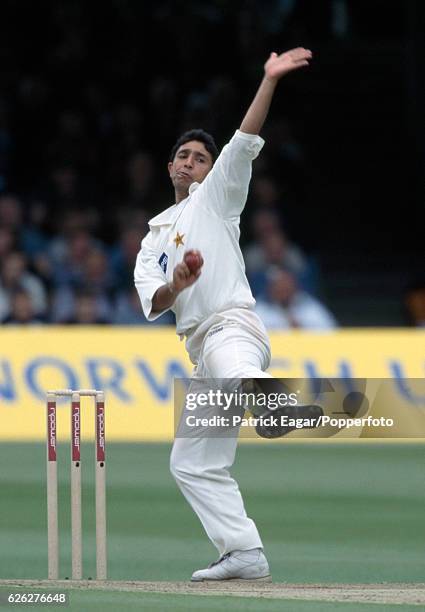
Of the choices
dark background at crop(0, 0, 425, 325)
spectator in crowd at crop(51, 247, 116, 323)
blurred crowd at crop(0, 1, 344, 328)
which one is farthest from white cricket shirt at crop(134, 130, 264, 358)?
dark background at crop(0, 0, 425, 325)

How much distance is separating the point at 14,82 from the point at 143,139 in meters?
1.68

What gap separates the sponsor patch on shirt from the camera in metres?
6.73

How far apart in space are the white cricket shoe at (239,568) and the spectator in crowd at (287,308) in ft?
25.1

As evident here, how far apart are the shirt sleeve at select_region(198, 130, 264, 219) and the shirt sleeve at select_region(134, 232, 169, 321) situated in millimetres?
368

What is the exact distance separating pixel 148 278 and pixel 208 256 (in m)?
0.29

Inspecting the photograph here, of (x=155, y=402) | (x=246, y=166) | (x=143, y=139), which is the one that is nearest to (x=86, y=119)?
(x=143, y=139)

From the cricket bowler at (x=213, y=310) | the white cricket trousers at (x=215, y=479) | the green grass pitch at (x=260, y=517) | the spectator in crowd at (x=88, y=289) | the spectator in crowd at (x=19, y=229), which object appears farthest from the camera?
the spectator in crowd at (x=19, y=229)

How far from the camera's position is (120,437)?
1289cm

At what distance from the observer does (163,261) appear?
22.1 ft

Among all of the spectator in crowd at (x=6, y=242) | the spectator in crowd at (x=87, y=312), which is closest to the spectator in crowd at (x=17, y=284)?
the spectator in crowd at (x=6, y=242)

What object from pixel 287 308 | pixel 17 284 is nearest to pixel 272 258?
pixel 287 308

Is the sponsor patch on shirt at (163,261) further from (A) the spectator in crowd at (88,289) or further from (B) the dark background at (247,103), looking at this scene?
(B) the dark background at (247,103)

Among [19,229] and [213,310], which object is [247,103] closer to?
→ [19,229]

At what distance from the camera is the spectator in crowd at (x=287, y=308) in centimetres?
1447
